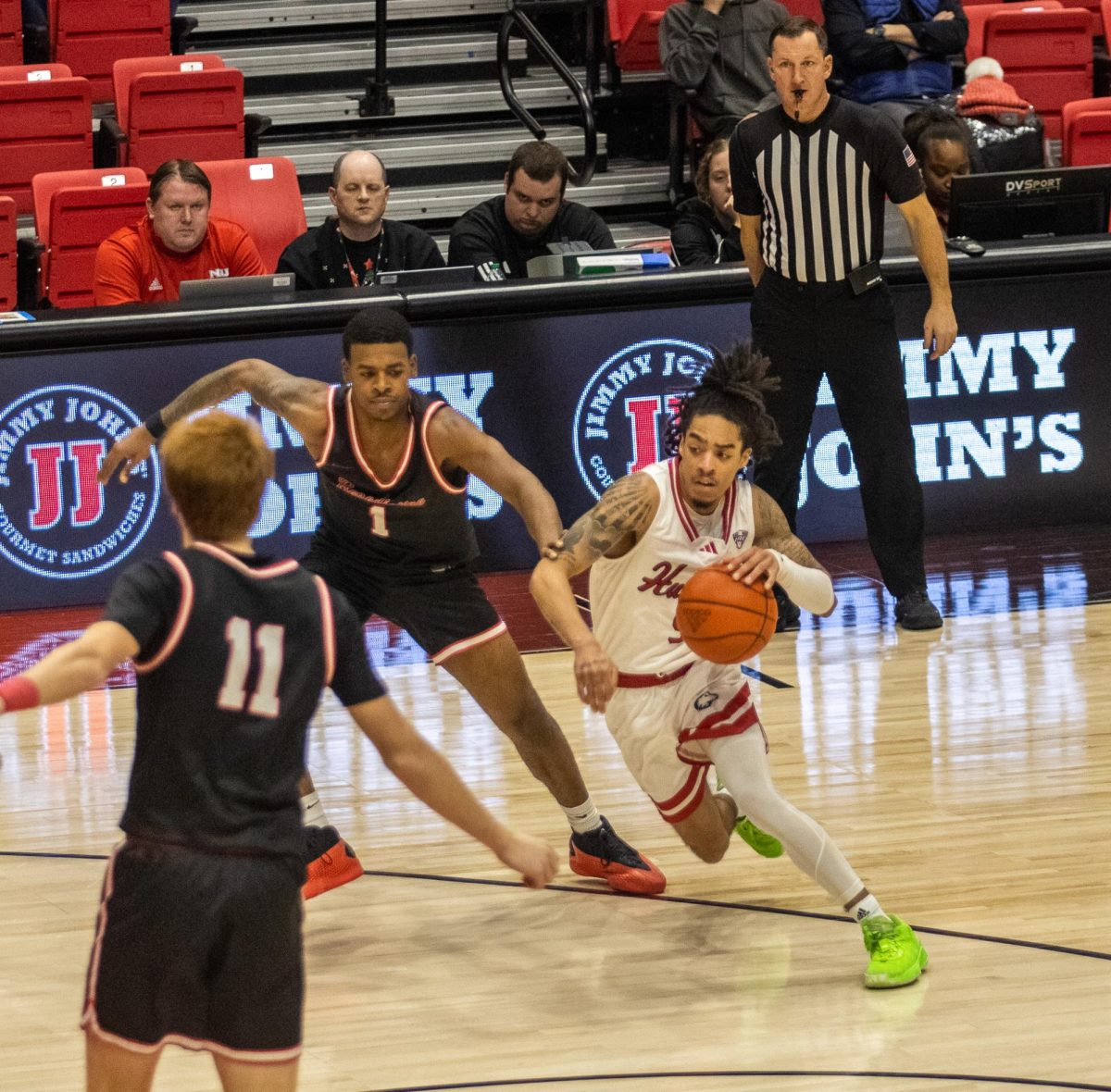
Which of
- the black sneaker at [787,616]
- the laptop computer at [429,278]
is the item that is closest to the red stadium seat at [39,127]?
the laptop computer at [429,278]

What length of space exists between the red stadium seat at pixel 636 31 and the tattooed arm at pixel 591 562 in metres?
6.79

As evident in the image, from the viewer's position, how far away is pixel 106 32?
11266 millimetres

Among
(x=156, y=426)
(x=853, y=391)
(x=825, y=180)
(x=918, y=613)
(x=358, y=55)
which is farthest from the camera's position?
(x=358, y=55)

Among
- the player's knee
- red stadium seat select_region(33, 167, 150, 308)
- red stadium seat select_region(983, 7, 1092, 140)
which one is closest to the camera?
the player's knee

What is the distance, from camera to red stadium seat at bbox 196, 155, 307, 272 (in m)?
9.44

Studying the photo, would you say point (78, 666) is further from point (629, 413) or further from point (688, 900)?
point (629, 413)

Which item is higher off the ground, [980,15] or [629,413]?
[980,15]

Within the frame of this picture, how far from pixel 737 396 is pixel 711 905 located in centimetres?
133

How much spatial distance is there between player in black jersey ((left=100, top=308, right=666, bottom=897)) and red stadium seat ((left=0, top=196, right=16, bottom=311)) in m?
3.73

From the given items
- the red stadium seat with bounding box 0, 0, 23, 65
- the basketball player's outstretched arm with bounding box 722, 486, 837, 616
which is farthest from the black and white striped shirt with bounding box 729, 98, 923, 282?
the red stadium seat with bounding box 0, 0, 23, 65

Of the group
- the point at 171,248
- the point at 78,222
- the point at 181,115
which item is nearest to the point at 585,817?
the point at 171,248

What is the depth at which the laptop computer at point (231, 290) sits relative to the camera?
27.0 ft

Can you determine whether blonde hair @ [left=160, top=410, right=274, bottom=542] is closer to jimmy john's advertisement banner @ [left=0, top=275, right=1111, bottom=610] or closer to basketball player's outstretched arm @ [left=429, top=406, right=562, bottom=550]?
basketball player's outstretched arm @ [left=429, top=406, right=562, bottom=550]

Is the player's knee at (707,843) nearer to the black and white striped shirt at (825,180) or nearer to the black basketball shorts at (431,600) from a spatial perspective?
the black basketball shorts at (431,600)
